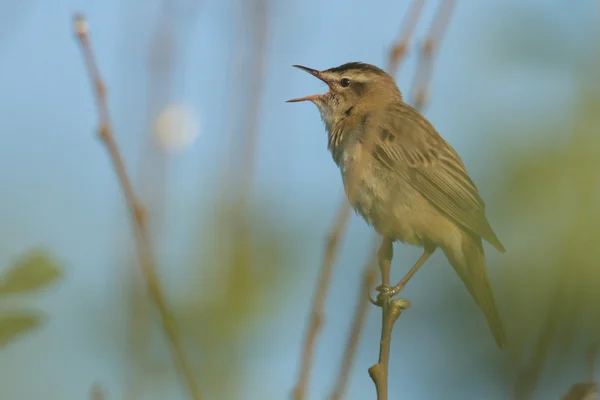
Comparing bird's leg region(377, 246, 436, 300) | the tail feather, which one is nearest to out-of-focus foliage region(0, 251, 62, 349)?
the tail feather

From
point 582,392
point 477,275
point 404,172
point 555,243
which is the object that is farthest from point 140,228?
point 404,172

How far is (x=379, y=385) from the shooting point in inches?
77.3

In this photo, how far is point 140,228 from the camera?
168 cm

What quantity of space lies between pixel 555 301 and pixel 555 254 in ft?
3.40

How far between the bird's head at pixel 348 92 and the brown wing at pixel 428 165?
0.81 feet

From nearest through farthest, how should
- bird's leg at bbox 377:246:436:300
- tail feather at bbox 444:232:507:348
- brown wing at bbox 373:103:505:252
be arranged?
tail feather at bbox 444:232:507:348 < bird's leg at bbox 377:246:436:300 < brown wing at bbox 373:103:505:252

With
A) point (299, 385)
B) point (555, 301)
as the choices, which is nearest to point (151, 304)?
point (299, 385)

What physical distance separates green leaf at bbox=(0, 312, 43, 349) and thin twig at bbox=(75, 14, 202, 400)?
0.70 feet

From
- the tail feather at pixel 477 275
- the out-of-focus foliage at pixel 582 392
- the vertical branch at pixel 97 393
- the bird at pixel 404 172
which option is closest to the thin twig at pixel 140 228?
the vertical branch at pixel 97 393

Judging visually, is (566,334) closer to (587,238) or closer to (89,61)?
(587,238)

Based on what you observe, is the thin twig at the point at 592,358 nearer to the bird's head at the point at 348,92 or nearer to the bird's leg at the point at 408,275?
the bird's leg at the point at 408,275

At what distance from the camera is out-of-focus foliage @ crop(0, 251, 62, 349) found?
144 centimetres

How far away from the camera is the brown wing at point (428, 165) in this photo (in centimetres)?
527

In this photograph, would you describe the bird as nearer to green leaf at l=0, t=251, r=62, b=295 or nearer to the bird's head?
the bird's head
